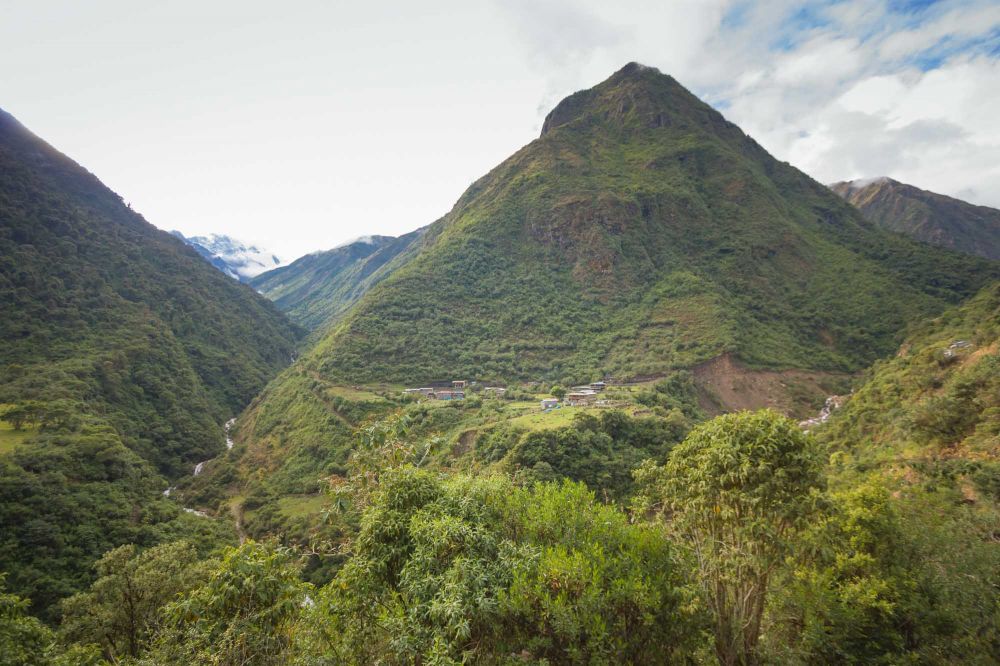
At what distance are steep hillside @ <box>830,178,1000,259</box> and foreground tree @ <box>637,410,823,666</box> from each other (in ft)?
661

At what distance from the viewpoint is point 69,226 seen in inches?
3602

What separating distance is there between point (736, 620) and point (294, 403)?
6631cm

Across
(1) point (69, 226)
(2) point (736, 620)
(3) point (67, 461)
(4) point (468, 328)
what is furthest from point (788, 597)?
(1) point (69, 226)

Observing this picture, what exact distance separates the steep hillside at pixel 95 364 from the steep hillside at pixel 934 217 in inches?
8545

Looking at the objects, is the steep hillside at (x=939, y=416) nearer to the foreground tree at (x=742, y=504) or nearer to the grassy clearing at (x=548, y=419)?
the foreground tree at (x=742, y=504)

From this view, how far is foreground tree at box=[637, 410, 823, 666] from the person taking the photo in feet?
27.6

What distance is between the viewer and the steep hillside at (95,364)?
33.6 metres

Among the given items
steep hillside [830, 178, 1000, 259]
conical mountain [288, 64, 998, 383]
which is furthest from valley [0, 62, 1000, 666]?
steep hillside [830, 178, 1000, 259]

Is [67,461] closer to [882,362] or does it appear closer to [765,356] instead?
[765,356]

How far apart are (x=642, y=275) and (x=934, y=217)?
16604 cm

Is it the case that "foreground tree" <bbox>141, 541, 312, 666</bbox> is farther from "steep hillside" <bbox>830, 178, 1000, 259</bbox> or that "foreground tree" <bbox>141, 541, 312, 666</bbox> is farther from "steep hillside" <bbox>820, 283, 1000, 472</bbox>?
"steep hillside" <bbox>830, 178, 1000, 259</bbox>

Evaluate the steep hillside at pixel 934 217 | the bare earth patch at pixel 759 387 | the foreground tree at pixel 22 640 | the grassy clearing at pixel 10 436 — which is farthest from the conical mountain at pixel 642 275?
the steep hillside at pixel 934 217

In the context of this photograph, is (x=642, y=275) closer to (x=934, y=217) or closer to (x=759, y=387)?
(x=759, y=387)

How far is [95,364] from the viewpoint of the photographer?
2425 inches
